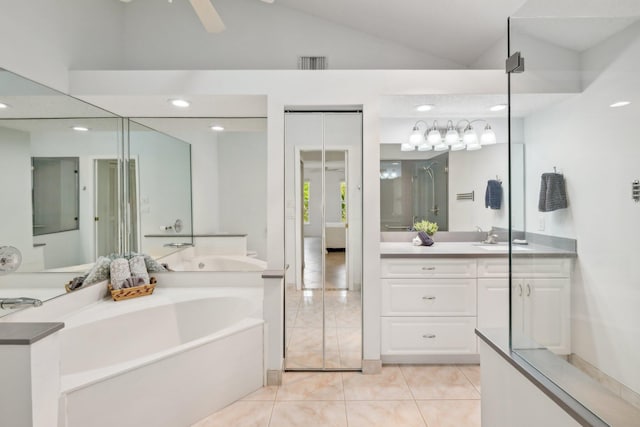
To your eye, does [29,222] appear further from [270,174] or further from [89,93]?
[270,174]

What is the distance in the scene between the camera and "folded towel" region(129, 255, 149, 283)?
8.88 feet

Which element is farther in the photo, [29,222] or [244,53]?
[244,53]

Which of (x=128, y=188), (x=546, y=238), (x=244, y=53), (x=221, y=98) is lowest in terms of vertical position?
(x=546, y=238)

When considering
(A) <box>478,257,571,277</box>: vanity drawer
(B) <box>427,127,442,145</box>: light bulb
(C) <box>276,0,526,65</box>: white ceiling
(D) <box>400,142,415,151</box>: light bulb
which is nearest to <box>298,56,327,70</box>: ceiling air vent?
(C) <box>276,0,526,65</box>: white ceiling

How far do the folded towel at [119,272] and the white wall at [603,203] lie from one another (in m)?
2.82

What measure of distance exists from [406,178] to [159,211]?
7.67 ft

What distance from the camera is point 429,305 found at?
8.50 ft

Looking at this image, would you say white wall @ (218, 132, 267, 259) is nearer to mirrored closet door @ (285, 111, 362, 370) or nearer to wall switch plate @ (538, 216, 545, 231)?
mirrored closet door @ (285, 111, 362, 370)

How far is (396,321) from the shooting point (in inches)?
101

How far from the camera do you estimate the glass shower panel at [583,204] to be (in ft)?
3.87

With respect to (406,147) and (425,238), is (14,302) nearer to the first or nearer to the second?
(425,238)

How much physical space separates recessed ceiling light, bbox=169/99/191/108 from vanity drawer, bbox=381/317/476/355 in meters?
2.30

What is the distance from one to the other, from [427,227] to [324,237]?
1.22 m

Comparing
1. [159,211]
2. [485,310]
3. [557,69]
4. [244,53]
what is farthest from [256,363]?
[244,53]
